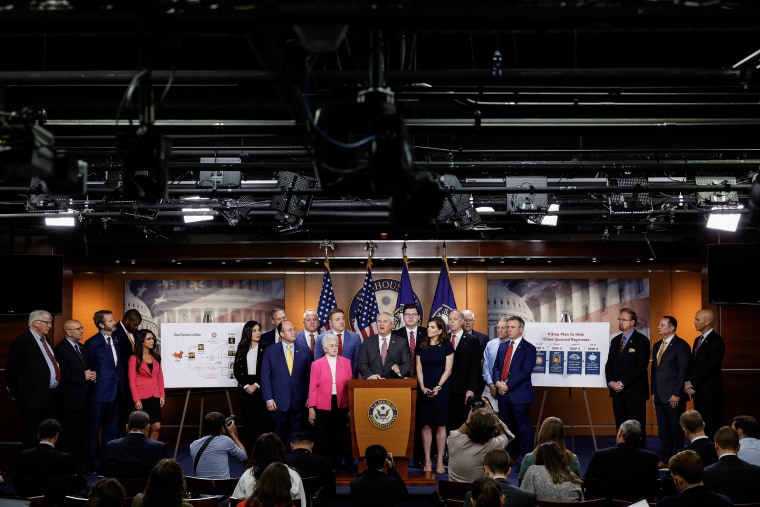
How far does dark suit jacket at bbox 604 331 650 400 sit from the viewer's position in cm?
1123

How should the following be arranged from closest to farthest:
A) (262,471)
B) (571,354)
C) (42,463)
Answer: (262,471), (42,463), (571,354)

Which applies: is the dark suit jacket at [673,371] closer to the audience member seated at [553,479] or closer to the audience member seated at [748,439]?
the audience member seated at [748,439]

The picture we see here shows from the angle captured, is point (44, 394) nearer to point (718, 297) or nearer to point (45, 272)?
point (45, 272)

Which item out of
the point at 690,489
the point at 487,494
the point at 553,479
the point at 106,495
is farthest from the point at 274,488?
the point at 690,489

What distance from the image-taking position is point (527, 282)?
45.9 feet

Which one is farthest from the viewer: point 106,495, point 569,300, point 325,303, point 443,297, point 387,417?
point 569,300

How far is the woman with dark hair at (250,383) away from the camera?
11109mm

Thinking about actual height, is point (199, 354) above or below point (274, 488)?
above

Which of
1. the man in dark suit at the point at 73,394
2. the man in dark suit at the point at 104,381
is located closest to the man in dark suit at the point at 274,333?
the man in dark suit at the point at 104,381

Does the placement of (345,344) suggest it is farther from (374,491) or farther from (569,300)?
(374,491)

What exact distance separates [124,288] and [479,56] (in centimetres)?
825

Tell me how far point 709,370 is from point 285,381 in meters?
5.26

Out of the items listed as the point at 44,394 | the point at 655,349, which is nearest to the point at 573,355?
the point at 655,349

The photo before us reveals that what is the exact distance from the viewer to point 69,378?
1082 cm
